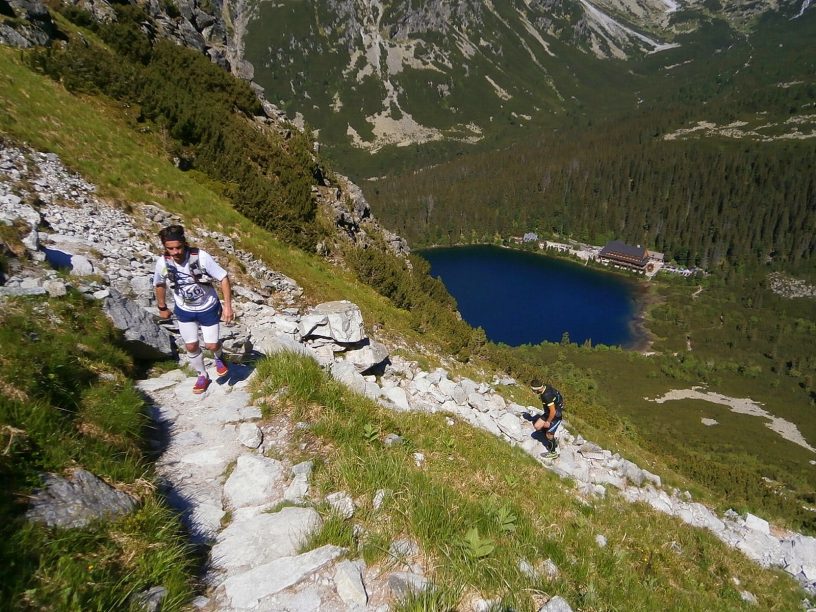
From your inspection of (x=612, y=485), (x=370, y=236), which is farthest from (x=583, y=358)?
(x=612, y=485)

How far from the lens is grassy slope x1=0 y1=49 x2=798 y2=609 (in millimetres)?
4141

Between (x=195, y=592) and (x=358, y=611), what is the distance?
1217 millimetres

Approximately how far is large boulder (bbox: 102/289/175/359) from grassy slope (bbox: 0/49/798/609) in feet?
7.39

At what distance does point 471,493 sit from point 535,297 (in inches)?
4709

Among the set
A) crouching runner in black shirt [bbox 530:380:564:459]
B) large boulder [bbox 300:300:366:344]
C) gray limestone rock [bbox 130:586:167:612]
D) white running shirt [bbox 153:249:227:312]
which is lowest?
crouching runner in black shirt [bbox 530:380:564:459]

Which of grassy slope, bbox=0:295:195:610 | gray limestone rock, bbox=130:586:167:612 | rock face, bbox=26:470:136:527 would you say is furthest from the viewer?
rock face, bbox=26:470:136:527

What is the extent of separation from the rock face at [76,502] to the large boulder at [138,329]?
4.08 metres

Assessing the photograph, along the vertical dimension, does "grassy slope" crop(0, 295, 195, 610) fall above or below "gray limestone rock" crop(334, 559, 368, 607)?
above

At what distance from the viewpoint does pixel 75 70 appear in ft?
57.9

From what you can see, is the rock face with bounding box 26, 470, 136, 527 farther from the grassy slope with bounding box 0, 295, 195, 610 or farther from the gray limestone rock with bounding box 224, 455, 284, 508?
the gray limestone rock with bounding box 224, 455, 284, 508

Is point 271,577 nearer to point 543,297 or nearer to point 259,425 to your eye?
point 259,425

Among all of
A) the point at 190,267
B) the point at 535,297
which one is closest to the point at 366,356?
the point at 190,267

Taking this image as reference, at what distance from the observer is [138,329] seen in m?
7.09

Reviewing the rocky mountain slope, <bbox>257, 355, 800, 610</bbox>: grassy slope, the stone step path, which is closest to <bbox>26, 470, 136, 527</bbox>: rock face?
the stone step path
